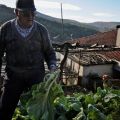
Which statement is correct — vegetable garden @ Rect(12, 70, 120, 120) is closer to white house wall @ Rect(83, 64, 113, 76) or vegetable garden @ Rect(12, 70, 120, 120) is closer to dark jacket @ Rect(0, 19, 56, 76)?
dark jacket @ Rect(0, 19, 56, 76)

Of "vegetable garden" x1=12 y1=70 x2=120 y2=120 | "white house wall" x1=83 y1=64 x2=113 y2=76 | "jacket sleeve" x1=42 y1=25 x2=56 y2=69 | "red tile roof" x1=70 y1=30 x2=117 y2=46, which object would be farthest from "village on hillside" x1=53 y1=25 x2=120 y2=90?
"red tile roof" x1=70 y1=30 x2=117 y2=46

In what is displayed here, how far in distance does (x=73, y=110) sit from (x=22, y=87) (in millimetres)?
1189

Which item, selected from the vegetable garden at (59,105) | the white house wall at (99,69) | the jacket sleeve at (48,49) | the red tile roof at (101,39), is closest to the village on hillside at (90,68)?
the white house wall at (99,69)

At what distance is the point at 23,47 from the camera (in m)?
4.38

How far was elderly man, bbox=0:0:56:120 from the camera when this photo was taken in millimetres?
4340

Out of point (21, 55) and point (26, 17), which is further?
point (21, 55)

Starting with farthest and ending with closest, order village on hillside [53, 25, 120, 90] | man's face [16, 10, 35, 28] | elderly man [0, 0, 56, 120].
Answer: village on hillside [53, 25, 120, 90] → elderly man [0, 0, 56, 120] → man's face [16, 10, 35, 28]

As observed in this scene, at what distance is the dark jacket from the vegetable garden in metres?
0.31

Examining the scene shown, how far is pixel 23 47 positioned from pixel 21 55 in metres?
0.10

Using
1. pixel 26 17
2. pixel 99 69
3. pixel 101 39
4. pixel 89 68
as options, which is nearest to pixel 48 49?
pixel 26 17

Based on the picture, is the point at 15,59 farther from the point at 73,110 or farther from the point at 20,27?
the point at 73,110

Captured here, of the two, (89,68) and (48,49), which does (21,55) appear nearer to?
(48,49)

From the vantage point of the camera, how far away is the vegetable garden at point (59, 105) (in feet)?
13.8

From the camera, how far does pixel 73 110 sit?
5.45m
